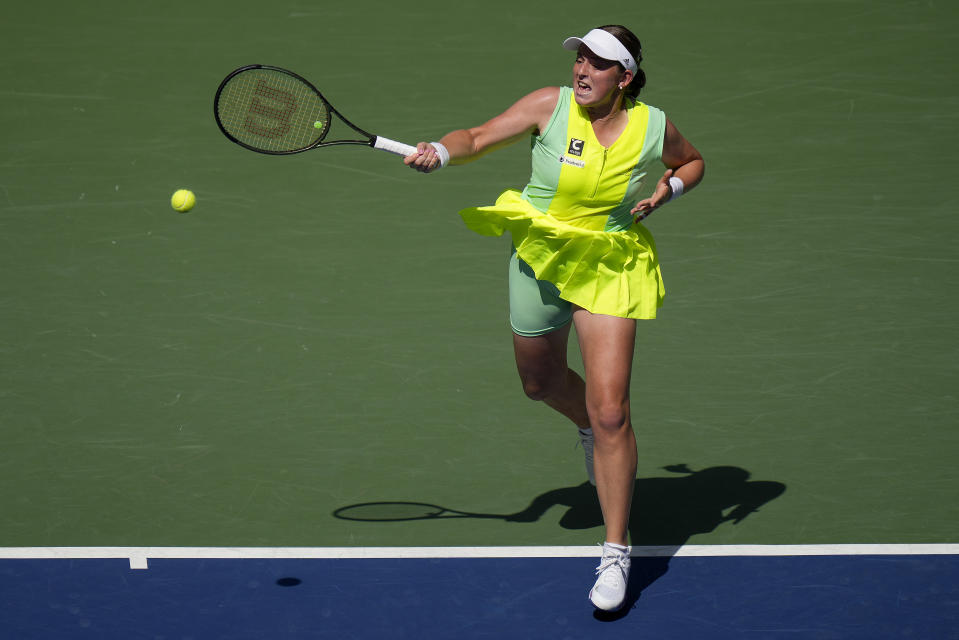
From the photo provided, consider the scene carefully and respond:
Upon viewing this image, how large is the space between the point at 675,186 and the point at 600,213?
1.03ft

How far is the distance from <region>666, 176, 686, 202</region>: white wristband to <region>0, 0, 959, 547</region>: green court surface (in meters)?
1.50

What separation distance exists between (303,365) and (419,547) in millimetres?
1845

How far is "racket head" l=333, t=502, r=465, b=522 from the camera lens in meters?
5.83

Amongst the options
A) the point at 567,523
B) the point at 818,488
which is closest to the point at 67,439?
the point at 567,523

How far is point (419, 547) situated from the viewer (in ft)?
18.4

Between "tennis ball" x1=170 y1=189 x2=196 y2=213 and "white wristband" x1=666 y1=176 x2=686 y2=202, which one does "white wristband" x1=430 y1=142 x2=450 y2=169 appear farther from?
"tennis ball" x1=170 y1=189 x2=196 y2=213

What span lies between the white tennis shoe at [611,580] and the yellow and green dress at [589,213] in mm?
927

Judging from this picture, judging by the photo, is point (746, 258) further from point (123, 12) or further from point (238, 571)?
point (123, 12)

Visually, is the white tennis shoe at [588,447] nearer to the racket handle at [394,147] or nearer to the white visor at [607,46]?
the racket handle at [394,147]

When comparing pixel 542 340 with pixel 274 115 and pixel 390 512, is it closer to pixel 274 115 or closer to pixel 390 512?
pixel 390 512

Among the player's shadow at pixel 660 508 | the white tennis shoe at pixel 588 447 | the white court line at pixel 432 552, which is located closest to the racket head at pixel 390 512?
the player's shadow at pixel 660 508

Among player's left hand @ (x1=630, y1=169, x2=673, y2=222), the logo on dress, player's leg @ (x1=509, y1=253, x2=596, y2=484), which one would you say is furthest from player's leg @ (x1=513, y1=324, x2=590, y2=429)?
the logo on dress

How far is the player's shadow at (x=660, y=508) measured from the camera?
19.0ft

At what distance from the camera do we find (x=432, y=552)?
555cm
